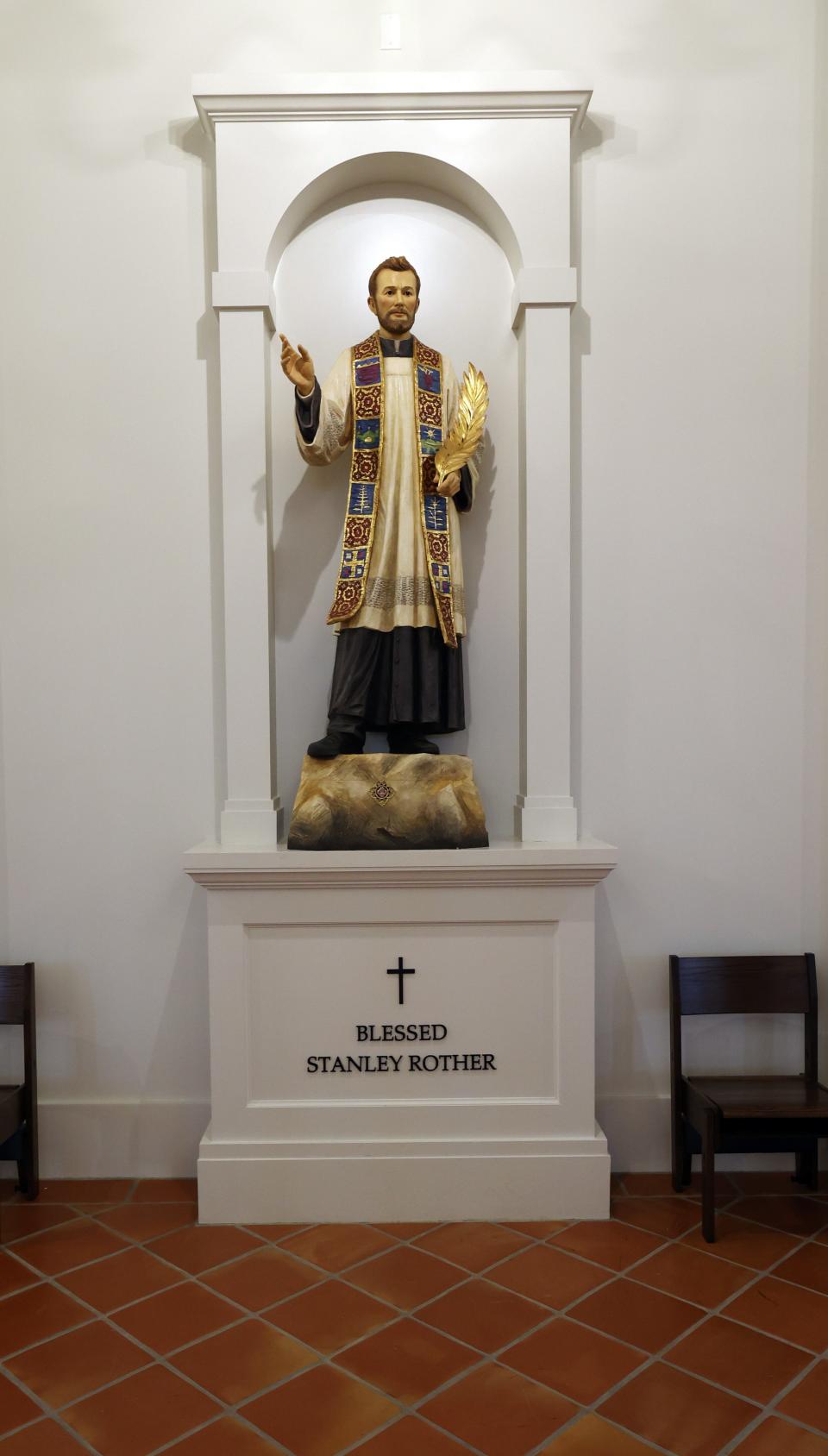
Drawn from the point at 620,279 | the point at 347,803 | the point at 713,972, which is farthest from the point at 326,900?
the point at 620,279

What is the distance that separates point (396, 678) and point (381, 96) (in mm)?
2003

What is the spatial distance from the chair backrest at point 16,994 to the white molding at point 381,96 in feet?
9.89

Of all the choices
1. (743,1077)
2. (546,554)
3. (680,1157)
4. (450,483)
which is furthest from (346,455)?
(680,1157)

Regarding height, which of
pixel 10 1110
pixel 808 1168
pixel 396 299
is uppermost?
pixel 396 299

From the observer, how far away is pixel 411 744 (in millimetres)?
3480

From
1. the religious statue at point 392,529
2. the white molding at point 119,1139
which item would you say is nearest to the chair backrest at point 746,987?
the religious statue at point 392,529

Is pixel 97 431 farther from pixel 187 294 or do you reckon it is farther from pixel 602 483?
pixel 602 483

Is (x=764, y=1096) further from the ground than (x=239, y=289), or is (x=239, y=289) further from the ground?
(x=239, y=289)

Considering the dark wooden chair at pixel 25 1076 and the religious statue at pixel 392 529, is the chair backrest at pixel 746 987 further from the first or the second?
the dark wooden chair at pixel 25 1076

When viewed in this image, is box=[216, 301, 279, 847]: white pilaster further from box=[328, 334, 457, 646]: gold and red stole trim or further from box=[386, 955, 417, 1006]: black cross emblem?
box=[386, 955, 417, 1006]: black cross emblem

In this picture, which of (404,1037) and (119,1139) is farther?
(119,1139)

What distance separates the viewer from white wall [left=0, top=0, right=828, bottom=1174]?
11.5 feet

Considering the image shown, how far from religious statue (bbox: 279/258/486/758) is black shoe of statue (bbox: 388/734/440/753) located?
8 centimetres

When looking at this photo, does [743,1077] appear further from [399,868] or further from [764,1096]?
[399,868]
